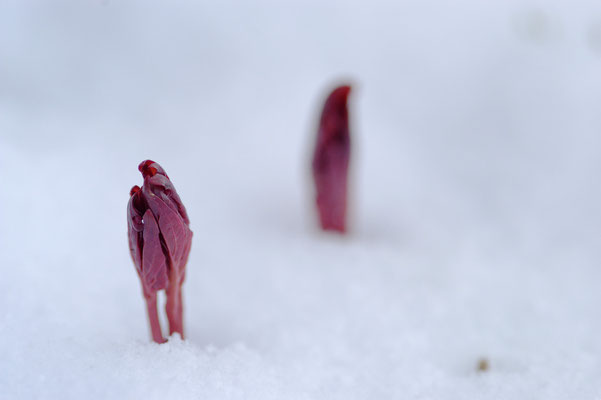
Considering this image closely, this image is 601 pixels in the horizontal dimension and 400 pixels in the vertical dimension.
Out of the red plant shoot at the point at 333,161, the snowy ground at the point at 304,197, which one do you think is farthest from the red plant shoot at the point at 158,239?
the red plant shoot at the point at 333,161

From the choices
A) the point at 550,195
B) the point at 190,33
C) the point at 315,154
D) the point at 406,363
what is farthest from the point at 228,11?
the point at 406,363

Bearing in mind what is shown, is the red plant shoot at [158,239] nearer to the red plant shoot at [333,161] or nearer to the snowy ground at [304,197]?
the snowy ground at [304,197]

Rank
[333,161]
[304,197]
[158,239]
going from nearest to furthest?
[158,239]
[333,161]
[304,197]

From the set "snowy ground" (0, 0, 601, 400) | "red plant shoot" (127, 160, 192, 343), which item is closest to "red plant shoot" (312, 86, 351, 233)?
"snowy ground" (0, 0, 601, 400)

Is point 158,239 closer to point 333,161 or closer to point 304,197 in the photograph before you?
point 333,161

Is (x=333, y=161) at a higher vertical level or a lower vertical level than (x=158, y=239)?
higher

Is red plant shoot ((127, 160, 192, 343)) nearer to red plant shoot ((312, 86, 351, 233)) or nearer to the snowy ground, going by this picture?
the snowy ground

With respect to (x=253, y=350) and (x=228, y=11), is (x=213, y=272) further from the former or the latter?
(x=228, y=11)

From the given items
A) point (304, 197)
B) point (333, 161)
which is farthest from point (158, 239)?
point (304, 197)
